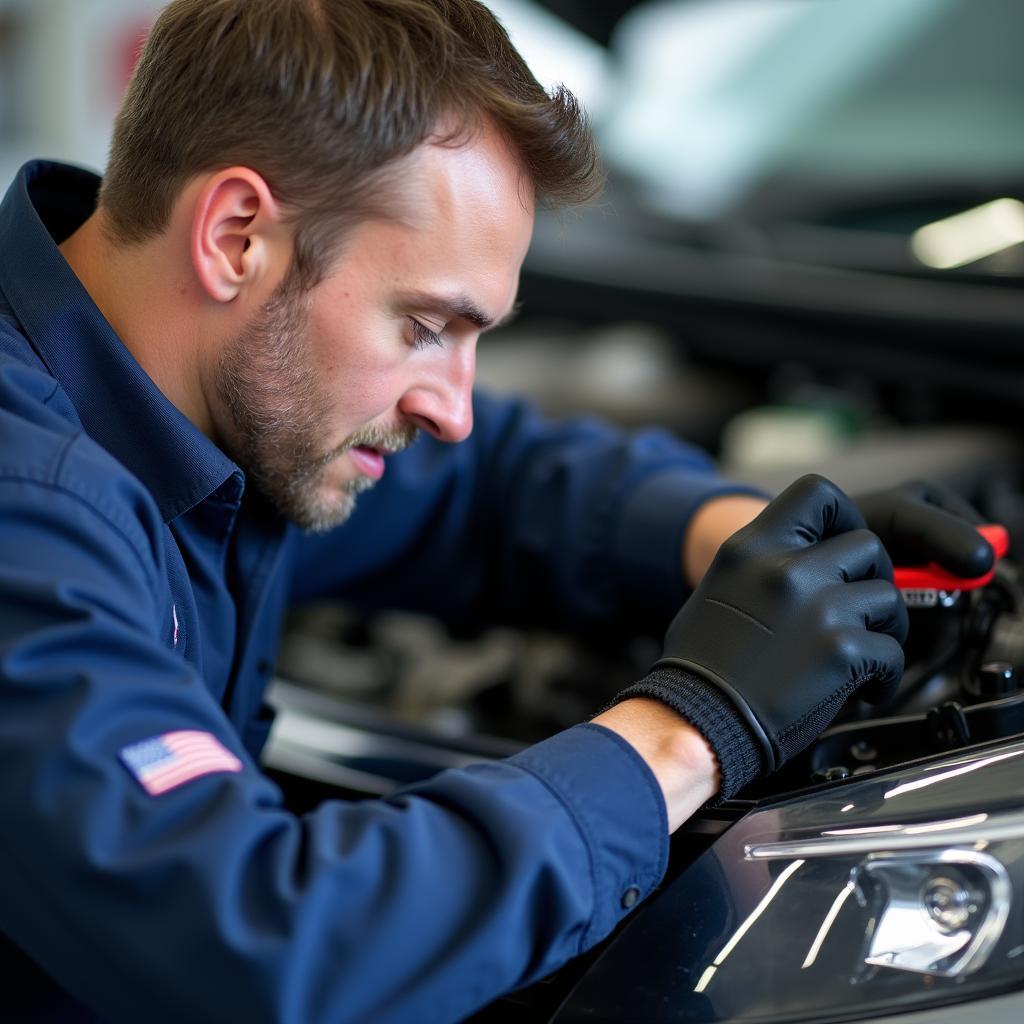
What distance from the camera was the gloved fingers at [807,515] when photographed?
2.86ft

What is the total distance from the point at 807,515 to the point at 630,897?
0.99 feet

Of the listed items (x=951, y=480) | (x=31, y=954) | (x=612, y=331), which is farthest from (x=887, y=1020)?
(x=612, y=331)

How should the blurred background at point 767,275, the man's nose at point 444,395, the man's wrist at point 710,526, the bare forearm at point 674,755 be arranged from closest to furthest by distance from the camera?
the bare forearm at point 674,755, the man's nose at point 444,395, the man's wrist at point 710,526, the blurred background at point 767,275

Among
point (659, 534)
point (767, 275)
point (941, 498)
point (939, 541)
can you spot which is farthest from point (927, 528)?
point (767, 275)

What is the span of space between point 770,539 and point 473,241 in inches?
13.0

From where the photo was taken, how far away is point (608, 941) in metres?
0.80

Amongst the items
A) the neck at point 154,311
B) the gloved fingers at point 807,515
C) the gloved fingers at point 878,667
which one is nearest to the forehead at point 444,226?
the neck at point 154,311

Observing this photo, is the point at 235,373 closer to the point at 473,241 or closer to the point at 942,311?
the point at 473,241

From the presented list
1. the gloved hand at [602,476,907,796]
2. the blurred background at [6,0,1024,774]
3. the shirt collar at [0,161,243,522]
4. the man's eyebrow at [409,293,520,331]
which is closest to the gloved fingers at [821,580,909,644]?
the gloved hand at [602,476,907,796]

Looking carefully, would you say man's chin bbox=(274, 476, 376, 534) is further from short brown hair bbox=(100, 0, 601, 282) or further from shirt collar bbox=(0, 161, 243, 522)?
short brown hair bbox=(100, 0, 601, 282)

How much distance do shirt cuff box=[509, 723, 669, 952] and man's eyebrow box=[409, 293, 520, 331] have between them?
36 centimetres

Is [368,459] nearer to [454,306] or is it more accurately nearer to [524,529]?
[454,306]

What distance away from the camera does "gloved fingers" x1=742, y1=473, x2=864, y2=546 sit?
0.87 metres

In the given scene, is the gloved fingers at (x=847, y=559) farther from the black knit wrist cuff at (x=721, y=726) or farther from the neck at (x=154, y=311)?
the neck at (x=154, y=311)
